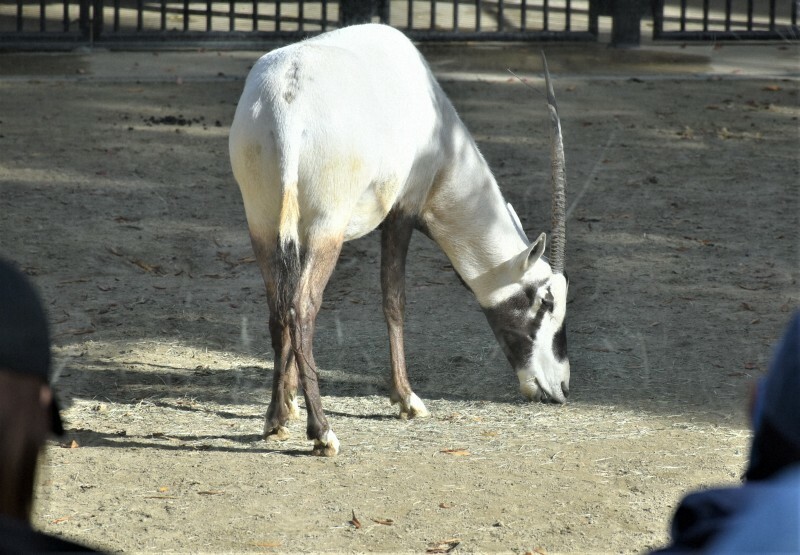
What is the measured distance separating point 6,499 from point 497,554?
2.64 meters

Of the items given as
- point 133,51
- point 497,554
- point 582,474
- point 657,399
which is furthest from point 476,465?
point 133,51

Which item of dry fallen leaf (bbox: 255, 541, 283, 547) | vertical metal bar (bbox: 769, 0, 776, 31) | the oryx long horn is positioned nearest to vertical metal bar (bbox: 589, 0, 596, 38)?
vertical metal bar (bbox: 769, 0, 776, 31)

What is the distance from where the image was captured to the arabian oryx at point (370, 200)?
14.9 ft

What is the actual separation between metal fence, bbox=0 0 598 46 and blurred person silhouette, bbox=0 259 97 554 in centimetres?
1132

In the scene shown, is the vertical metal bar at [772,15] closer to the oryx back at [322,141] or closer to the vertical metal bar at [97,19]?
the vertical metal bar at [97,19]

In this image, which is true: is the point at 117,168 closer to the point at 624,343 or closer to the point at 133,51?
the point at 133,51

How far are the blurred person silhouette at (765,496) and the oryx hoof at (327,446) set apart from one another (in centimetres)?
334

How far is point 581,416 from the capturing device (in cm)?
540

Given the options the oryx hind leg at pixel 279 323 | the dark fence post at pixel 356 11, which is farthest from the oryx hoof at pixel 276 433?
the dark fence post at pixel 356 11

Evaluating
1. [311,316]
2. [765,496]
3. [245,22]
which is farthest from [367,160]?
[245,22]

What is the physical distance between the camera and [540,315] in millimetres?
5586

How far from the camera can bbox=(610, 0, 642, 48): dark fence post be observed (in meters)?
13.0

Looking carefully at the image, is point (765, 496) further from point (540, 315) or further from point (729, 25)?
point (729, 25)

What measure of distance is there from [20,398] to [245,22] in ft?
45.7
